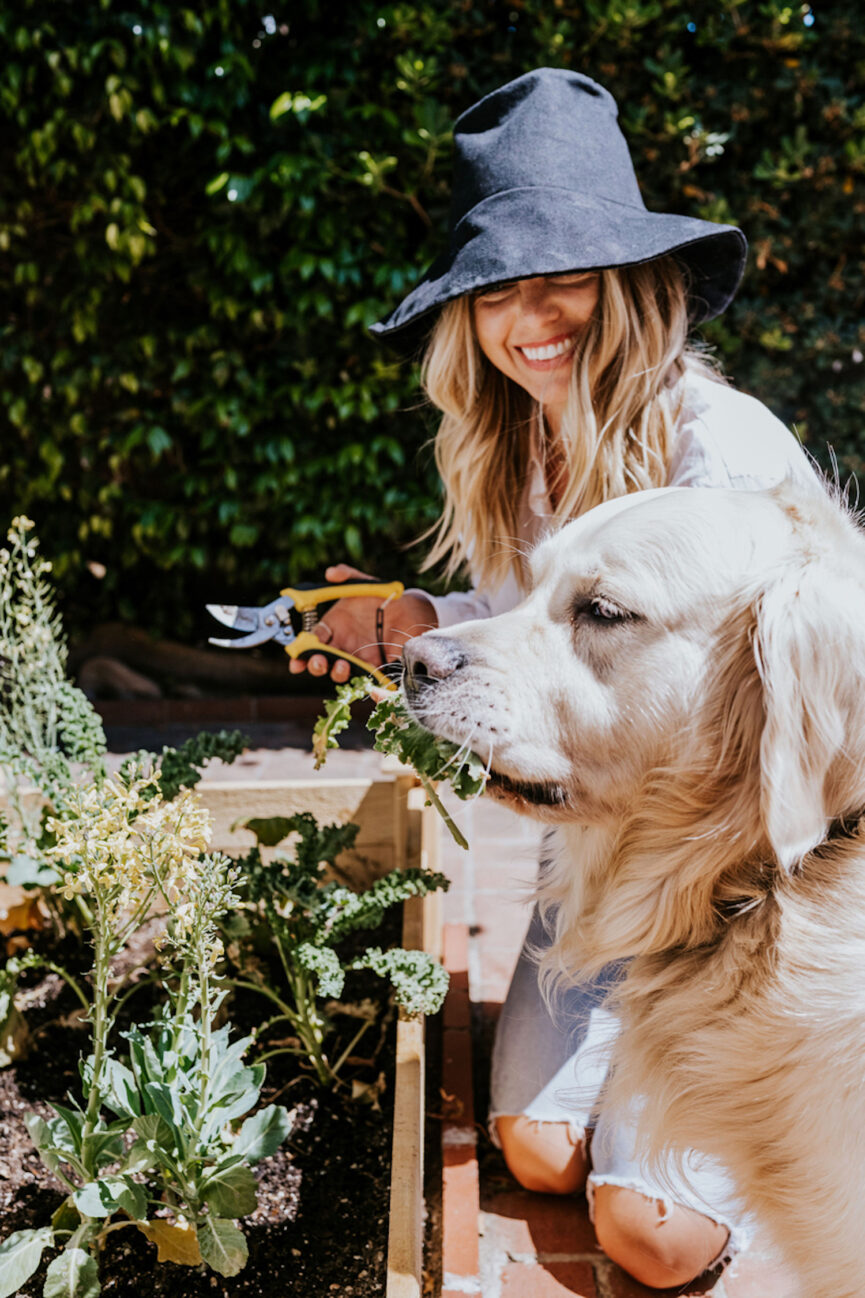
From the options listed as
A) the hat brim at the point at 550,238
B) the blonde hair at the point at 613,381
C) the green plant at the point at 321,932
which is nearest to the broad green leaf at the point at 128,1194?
the green plant at the point at 321,932

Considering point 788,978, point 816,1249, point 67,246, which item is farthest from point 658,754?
point 67,246

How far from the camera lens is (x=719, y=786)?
1.48m

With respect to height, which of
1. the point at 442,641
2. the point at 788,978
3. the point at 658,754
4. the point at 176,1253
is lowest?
the point at 176,1253

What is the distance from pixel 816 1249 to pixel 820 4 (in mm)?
4891

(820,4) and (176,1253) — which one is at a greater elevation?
(820,4)

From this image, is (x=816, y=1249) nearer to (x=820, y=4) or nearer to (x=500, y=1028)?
(x=500, y=1028)

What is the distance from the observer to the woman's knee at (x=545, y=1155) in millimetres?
2053

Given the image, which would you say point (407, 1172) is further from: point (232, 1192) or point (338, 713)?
point (338, 713)

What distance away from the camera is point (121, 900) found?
1395 millimetres

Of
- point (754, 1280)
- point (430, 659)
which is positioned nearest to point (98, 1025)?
point (430, 659)

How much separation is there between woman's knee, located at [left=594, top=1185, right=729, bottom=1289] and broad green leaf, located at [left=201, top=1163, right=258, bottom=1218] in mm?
767

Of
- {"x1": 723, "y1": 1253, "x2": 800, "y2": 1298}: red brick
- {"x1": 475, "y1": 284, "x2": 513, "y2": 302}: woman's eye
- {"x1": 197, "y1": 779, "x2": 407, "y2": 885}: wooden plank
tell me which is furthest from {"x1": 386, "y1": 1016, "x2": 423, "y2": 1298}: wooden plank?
{"x1": 475, "y1": 284, "x2": 513, "y2": 302}: woman's eye

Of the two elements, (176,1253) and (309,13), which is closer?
(176,1253)

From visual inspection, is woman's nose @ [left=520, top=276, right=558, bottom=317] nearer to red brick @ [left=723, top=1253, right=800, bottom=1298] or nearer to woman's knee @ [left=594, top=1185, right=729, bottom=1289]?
woman's knee @ [left=594, top=1185, right=729, bottom=1289]
